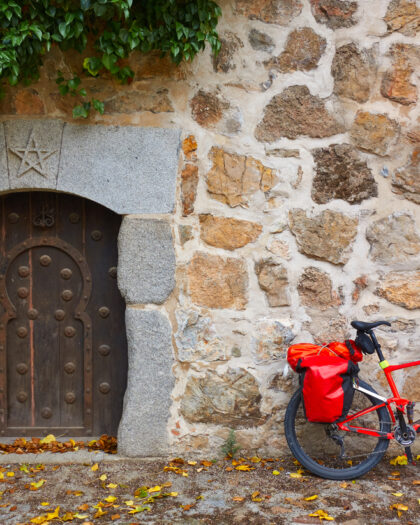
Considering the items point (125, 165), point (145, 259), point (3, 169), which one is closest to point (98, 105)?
point (125, 165)

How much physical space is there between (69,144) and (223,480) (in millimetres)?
1936

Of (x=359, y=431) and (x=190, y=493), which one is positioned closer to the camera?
(x=190, y=493)

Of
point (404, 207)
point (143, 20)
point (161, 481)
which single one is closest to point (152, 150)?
point (143, 20)

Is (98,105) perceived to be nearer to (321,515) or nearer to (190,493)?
(190,493)

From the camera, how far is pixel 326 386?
271 centimetres

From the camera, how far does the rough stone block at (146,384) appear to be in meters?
2.97

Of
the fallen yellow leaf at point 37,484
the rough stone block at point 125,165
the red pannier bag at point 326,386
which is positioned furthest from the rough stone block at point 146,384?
the red pannier bag at point 326,386

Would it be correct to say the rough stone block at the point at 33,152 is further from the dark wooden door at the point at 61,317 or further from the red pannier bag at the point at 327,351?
the red pannier bag at the point at 327,351

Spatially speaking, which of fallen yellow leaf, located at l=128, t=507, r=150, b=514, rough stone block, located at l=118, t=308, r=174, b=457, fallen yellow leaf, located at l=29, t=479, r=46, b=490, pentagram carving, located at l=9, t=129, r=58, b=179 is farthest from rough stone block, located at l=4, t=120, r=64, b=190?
fallen yellow leaf, located at l=128, t=507, r=150, b=514

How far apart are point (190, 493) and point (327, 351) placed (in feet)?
3.24

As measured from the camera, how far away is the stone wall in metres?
2.99

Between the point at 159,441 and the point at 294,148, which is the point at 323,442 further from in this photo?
the point at 294,148

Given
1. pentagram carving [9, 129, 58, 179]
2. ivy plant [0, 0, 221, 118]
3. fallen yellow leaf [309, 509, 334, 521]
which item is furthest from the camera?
pentagram carving [9, 129, 58, 179]

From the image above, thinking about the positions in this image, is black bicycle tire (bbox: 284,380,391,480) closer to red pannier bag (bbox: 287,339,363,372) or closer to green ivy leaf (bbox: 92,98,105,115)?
red pannier bag (bbox: 287,339,363,372)
